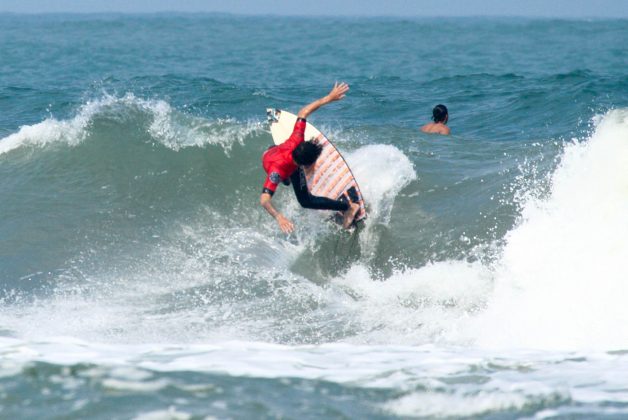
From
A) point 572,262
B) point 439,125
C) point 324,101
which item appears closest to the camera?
point 572,262

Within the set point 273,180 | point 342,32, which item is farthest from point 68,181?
point 342,32

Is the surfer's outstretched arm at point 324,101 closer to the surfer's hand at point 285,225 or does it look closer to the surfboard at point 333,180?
the surfboard at point 333,180

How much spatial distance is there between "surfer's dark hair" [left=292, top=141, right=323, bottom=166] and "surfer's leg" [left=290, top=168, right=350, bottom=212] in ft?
0.41

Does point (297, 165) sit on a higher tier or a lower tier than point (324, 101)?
lower

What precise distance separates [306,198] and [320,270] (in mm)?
681

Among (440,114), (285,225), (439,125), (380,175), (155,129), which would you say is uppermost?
(440,114)

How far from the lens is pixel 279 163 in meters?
7.66

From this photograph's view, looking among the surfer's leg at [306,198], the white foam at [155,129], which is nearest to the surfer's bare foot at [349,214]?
the surfer's leg at [306,198]

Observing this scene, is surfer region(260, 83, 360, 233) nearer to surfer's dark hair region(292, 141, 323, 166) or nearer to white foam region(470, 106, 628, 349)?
surfer's dark hair region(292, 141, 323, 166)

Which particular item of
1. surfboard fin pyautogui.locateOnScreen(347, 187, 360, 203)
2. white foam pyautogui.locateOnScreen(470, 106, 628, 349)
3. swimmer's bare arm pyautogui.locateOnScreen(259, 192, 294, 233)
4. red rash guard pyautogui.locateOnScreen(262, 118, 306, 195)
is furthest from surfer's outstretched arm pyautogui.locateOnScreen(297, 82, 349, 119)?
white foam pyautogui.locateOnScreen(470, 106, 628, 349)

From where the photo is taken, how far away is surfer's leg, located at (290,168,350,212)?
7805mm

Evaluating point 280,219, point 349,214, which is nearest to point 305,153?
point 280,219

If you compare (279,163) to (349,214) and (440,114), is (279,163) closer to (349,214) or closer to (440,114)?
(349,214)

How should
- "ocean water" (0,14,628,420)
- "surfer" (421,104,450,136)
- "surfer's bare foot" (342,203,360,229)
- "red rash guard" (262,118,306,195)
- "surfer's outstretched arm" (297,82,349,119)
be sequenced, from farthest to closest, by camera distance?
1. "surfer" (421,104,450,136)
2. "surfer's bare foot" (342,203,360,229)
3. "surfer's outstretched arm" (297,82,349,119)
4. "red rash guard" (262,118,306,195)
5. "ocean water" (0,14,628,420)
